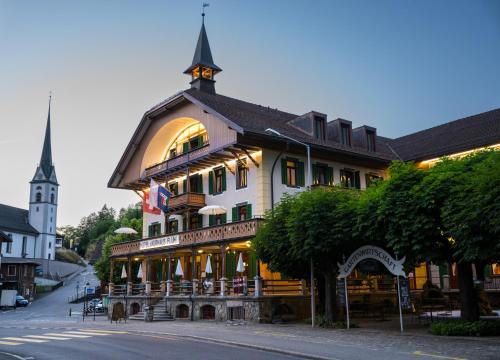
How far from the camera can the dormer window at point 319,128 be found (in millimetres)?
34750

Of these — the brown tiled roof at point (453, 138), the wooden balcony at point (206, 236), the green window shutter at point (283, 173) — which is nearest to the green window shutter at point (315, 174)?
the green window shutter at point (283, 173)

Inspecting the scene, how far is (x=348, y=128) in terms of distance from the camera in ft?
120

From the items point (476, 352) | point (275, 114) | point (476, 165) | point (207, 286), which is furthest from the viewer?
point (275, 114)

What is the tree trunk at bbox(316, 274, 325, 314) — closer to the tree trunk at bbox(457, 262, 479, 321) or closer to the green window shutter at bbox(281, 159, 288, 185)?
the tree trunk at bbox(457, 262, 479, 321)

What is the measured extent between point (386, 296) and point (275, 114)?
14.6m

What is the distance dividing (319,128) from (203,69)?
40.7ft

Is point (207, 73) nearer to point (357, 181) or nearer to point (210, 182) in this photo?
point (210, 182)

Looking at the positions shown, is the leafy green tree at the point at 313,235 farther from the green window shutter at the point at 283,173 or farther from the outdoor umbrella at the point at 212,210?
the outdoor umbrella at the point at 212,210

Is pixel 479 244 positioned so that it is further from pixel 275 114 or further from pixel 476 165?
pixel 275 114

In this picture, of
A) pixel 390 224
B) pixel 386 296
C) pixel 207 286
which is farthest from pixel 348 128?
pixel 390 224

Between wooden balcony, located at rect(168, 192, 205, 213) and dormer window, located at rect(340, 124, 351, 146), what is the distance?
9.84 m

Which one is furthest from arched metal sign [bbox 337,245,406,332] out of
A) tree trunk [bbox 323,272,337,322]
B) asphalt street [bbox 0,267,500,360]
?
asphalt street [bbox 0,267,500,360]

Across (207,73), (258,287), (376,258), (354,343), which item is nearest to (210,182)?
(258,287)

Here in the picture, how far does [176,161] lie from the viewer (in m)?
36.8
